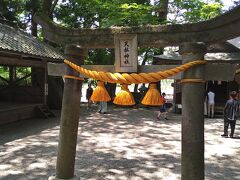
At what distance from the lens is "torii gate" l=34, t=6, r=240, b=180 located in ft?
13.9

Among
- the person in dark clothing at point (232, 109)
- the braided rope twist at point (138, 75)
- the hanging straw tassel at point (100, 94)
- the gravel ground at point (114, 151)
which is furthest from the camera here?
the person in dark clothing at point (232, 109)

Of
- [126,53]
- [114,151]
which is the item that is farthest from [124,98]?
[114,151]

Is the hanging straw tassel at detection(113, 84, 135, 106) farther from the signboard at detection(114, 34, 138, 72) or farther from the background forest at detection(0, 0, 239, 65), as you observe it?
the background forest at detection(0, 0, 239, 65)

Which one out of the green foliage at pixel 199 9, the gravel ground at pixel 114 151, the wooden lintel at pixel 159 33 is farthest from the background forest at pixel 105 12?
the wooden lintel at pixel 159 33

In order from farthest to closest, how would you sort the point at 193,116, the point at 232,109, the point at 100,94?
the point at 232,109
the point at 100,94
the point at 193,116

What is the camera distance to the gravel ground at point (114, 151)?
7137mm

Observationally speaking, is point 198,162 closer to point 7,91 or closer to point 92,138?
point 92,138

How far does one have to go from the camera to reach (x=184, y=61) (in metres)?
4.33

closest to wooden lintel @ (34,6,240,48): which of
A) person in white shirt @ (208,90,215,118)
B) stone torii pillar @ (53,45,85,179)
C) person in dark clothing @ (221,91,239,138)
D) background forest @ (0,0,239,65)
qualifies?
stone torii pillar @ (53,45,85,179)

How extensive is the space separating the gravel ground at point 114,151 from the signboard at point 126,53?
292 cm

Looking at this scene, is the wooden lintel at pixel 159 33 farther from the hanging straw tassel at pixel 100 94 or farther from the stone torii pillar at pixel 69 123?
the hanging straw tassel at pixel 100 94

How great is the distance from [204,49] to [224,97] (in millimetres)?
17461

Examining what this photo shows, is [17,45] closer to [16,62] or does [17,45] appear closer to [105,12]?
[16,62]

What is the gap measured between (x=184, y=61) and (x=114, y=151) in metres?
5.31
